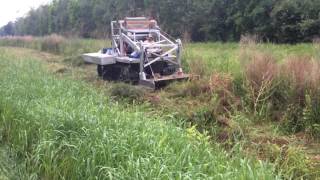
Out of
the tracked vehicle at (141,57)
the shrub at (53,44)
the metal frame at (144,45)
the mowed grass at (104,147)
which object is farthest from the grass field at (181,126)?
the shrub at (53,44)

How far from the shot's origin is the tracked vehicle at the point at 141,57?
1203cm

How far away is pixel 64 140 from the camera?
618cm

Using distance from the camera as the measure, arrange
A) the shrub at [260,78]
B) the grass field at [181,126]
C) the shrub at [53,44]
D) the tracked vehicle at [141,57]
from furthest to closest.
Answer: the shrub at [53,44] → the tracked vehicle at [141,57] → the shrub at [260,78] → the grass field at [181,126]

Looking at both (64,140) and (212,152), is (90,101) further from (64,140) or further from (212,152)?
(212,152)

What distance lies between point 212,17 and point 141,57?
1554 cm

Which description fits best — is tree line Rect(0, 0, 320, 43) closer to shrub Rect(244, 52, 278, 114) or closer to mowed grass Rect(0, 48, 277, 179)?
shrub Rect(244, 52, 278, 114)

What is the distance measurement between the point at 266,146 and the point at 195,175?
1902 millimetres

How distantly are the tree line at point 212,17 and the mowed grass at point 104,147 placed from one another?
13.8 meters

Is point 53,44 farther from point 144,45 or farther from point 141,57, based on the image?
point 141,57

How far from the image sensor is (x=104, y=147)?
5.54 m

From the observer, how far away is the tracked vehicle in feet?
39.5

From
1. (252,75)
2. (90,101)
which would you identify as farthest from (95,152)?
(252,75)

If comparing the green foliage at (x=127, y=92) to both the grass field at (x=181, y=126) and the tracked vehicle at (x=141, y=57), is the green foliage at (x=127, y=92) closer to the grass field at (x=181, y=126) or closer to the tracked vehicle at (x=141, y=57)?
the grass field at (x=181, y=126)

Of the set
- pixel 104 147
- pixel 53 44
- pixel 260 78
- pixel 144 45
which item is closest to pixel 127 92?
pixel 144 45
